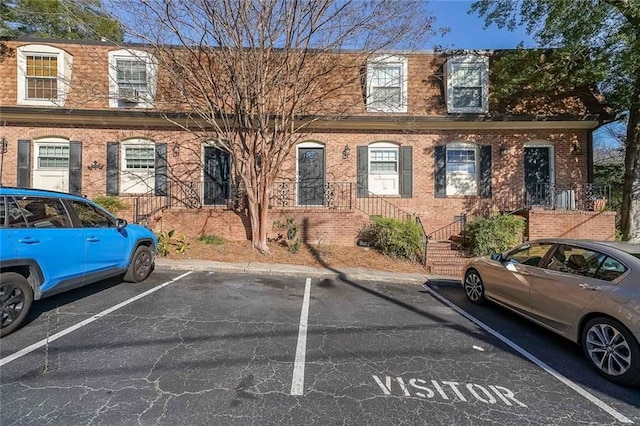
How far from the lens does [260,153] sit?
991 cm

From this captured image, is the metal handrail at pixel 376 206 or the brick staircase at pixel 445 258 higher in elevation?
the metal handrail at pixel 376 206

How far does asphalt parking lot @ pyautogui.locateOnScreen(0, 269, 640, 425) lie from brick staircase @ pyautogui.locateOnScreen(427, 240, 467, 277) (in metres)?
3.60

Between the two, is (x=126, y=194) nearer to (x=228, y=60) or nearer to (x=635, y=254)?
(x=228, y=60)

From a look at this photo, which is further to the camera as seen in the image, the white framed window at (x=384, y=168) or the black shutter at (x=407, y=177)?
the white framed window at (x=384, y=168)

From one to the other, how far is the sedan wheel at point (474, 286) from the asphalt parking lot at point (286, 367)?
0.45 meters

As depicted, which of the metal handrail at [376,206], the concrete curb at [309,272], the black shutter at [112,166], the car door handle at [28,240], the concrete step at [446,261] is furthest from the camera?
the metal handrail at [376,206]

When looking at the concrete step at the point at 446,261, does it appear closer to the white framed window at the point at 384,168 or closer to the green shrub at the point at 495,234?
the green shrub at the point at 495,234

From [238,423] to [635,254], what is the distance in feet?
15.5

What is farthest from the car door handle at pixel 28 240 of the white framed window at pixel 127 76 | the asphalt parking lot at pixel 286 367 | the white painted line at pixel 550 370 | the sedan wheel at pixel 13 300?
the white framed window at pixel 127 76

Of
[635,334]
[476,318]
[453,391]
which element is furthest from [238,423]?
[476,318]

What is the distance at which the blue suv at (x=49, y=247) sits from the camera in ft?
13.4

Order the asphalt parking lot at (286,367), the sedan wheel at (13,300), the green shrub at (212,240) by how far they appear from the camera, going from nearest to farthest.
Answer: the asphalt parking lot at (286,367) → the sedan wheel at (13,300) → the green shrub at (212,240)

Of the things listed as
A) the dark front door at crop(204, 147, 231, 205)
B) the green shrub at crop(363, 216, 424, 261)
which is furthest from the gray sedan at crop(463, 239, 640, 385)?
the dark front door at crop(204, 147, 231, 205)

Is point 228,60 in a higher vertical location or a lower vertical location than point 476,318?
higher
